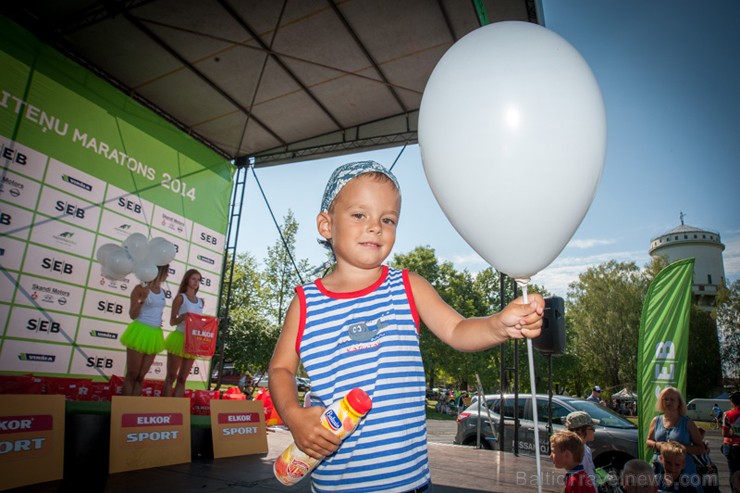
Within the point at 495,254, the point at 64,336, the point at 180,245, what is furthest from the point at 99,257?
the point at 495,254

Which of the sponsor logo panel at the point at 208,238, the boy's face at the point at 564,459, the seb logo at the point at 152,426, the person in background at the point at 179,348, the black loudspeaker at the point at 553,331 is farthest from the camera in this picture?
the sponsor logo panel at the point at 208,238

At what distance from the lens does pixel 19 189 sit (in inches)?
187

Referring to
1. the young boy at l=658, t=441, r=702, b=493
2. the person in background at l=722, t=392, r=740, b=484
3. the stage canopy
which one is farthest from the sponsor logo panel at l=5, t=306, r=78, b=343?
the person in background at l=722, t=392, r=740, b=484

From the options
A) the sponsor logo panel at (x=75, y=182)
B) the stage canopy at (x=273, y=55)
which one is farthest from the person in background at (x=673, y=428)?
the sponsor logo panel at (x=75, y=182)

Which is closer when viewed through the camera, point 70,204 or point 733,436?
point 733,436

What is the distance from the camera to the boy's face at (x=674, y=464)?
3135mm

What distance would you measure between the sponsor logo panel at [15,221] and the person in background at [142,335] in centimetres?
148

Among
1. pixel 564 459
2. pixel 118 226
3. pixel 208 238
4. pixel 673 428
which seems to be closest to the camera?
pixel 564 459

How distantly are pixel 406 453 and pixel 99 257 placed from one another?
5726 millimetres

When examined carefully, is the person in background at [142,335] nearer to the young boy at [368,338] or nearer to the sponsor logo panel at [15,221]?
the sponsor logo panel at [15,221]

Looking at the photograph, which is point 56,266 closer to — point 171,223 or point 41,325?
point 41,325

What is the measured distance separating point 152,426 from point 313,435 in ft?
10.8

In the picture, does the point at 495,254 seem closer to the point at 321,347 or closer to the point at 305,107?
the point at 321,347

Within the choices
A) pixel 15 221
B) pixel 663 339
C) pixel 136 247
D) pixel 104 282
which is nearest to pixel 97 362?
pixel 104 282
